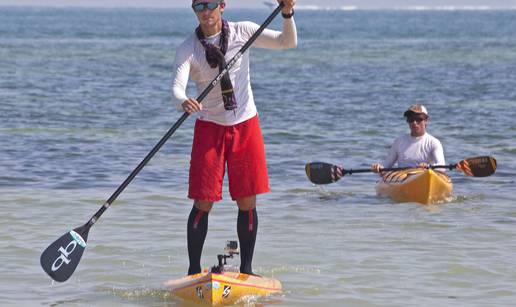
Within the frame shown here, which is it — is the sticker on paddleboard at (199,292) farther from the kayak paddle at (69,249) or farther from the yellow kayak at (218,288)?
the kayak paddle at (69,249)

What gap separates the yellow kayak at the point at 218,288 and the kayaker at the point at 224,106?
60cm

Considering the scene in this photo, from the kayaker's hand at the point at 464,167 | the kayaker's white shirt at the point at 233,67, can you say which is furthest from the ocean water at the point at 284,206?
the kayaker's white shirt at the point at 233,67

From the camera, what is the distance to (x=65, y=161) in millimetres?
18406

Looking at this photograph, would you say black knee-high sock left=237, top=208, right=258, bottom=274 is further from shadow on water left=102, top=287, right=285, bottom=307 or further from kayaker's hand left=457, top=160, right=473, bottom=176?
kayaker's hand left=457, top=160, right=473, bottom=176

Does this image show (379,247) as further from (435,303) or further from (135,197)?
(135,197)

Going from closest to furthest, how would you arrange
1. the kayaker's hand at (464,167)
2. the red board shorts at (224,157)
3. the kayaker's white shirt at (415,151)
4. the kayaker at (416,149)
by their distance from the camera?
the red board shorts at (224,157)
the kayaker's hand at (464,167)
the kayaker at (416,149)
the kayaker's white shirt at (415,151)

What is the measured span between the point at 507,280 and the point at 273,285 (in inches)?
82.7

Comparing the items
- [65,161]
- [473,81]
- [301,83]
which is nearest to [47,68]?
[301,83]

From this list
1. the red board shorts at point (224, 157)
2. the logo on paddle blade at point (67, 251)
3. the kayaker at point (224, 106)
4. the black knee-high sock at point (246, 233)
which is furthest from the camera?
the logo on paddle blade at point (67, 251)

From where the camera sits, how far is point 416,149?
14.9 metres

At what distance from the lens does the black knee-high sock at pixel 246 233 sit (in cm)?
934

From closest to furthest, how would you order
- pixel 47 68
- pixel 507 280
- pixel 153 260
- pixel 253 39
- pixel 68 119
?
pixel 253 39 < pixel 507 280 < pixel 153 260 < pixel 68 119 < pixel 47 68

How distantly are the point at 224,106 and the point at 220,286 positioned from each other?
4.41 ft

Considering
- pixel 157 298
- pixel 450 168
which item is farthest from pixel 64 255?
pixel 450 168
